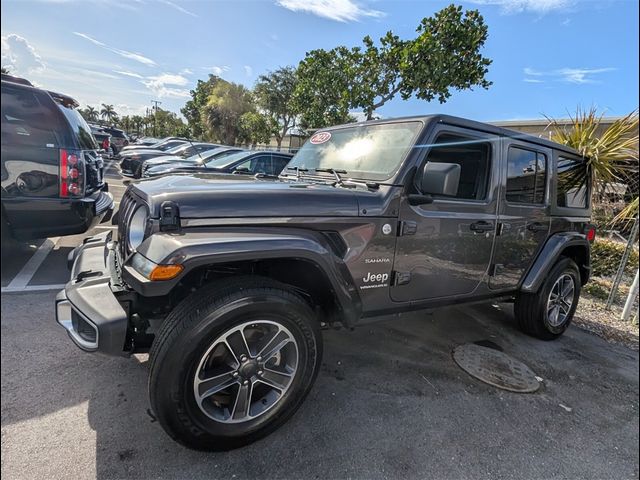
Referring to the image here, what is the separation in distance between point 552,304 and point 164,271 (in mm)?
3998

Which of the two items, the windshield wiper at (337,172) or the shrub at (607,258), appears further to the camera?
the shrub at (607,258)

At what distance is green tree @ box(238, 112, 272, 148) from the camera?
28.5 m

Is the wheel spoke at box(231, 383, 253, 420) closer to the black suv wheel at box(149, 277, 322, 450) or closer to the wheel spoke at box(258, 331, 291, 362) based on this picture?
the black suv wheel at box(149, 277, 322, 450)

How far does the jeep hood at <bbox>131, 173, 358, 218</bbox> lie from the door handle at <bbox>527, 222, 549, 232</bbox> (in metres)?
2.03

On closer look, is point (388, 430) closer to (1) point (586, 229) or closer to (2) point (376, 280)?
(2) point (376, 280)

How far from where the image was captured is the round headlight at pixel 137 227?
206 cm

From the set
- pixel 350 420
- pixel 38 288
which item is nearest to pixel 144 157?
pixel 38 288

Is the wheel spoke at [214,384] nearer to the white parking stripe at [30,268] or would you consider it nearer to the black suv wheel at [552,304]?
the white parking stripe at [30,268]

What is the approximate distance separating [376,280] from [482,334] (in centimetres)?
218

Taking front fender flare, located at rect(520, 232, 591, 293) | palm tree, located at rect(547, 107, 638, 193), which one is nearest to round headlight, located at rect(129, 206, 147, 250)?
front fender flare, located at rect(520, 232, 591, 293)

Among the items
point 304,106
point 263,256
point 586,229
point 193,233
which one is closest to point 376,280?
point 263,256

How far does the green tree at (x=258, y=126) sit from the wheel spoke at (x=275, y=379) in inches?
1104

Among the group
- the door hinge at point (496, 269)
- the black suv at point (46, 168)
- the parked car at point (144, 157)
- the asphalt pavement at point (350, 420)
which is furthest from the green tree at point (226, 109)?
the asphalt pavement at point (350, 420)

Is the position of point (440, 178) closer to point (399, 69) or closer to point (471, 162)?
point (471, 162)
